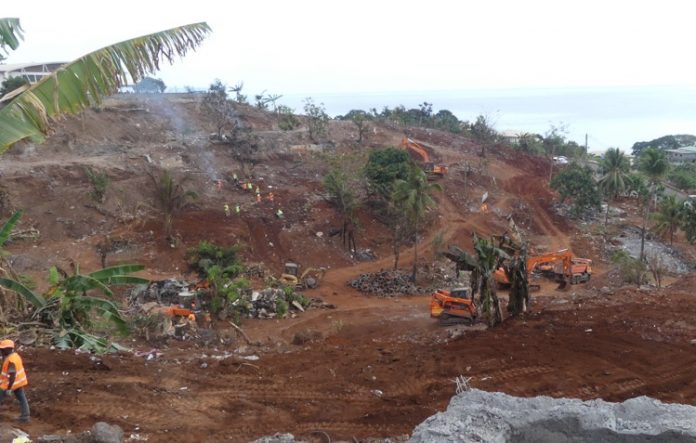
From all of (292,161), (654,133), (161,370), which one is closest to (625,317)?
(161,370)

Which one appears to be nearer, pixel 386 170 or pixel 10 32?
pixel 10 32

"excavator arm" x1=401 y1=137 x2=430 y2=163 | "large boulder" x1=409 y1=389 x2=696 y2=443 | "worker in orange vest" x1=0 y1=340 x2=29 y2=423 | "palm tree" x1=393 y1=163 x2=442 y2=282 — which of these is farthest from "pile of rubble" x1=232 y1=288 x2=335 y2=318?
"excavator arm" x1=401 y1=137 x2=430 y2=163

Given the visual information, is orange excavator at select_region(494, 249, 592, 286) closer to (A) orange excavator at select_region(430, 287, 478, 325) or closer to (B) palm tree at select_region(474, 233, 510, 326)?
(A) orange excavator at select_region(430, 287, 478, 325)

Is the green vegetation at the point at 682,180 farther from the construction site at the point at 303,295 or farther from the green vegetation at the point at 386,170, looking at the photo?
the green vegetation at the point at 386,170

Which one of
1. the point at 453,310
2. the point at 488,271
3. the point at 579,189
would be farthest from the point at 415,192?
the point at 579,189

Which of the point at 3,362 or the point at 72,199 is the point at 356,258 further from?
the point at 3,362

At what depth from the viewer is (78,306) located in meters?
8.89

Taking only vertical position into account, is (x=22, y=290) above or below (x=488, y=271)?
above

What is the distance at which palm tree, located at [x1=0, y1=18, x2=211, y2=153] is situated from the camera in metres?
5.76

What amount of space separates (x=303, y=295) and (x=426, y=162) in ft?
57.3

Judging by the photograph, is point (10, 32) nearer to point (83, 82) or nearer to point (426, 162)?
point (83, 82)

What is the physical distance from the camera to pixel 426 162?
34000 mm

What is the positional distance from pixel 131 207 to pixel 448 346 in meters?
16.8

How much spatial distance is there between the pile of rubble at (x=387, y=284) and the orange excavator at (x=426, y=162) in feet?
40.1
